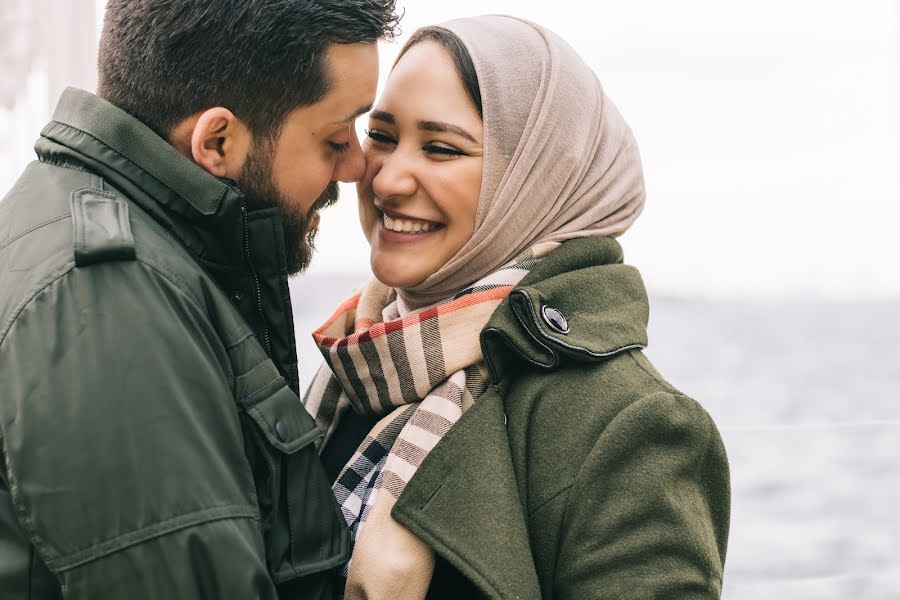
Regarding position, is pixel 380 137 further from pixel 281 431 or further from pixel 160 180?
pixel 281 431

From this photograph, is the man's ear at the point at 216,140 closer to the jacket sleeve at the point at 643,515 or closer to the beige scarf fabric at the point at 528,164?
the beige scarf fabric at the point at 528,164

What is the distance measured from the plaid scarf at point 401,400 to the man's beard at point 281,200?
18 centimetres

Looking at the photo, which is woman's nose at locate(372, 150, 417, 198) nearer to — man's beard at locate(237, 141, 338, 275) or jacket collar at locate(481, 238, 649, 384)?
man's beard at locate(237, 141, 338, 275)

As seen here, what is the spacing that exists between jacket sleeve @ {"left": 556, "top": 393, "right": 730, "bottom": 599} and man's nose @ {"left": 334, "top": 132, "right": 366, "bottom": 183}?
60 cm

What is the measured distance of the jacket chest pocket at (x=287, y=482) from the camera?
51.4 inches

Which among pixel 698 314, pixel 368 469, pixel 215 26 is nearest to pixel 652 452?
pixel 368 469

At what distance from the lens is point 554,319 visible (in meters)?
1.54

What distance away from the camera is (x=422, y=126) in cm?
169

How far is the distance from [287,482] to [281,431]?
0.08m

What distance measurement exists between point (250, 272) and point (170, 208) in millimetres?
159

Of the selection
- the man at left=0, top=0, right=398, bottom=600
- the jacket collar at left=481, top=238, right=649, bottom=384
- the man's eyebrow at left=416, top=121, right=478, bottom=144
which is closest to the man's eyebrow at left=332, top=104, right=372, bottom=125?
the man at left=0, top=0, right=398, bottom=600

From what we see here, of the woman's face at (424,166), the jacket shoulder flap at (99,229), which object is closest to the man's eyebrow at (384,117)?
the woman's face at (424,166)

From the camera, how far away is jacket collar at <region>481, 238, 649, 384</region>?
1519 mm

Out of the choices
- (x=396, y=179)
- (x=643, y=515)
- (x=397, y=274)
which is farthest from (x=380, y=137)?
(x=643, y=515)
